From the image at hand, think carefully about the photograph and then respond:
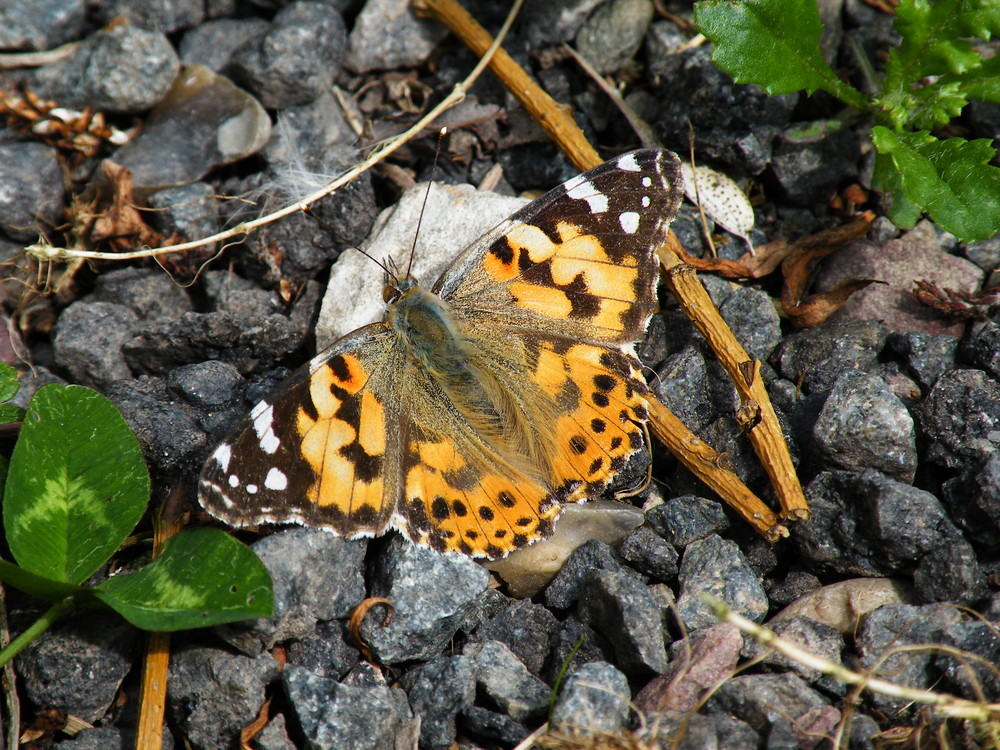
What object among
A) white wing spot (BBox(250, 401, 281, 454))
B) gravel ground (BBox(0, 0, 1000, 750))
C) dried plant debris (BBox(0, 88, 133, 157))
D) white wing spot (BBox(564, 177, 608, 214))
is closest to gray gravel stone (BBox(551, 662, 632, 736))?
gravel ground (BBox(0, 0, 1000, 750))

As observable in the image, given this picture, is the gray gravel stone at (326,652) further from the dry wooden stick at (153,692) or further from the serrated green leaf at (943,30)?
the serrated green leaf at (943,30)

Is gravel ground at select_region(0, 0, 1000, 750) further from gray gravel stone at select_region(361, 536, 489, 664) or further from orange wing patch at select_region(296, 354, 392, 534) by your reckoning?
orange wing patch at select_region(296, 354, 392, 534)

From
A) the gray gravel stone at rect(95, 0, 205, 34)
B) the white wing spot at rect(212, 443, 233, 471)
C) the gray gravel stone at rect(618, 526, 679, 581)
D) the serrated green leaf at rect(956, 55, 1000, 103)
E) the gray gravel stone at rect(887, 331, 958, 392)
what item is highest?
the serrated green leaf at rect(956, 55, 1000, 103)

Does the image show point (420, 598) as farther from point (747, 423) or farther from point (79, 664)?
point (747, 423)

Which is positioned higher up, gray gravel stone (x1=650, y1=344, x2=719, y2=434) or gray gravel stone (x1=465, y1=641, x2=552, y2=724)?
gray gravel stone (x1=650, y1=344, x2=719, y2=434)

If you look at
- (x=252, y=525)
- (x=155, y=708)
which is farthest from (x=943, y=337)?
(x=155, y=708)

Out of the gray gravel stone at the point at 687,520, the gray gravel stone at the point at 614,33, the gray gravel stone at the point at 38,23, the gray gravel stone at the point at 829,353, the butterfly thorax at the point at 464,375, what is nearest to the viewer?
the gray gravel stone at the point at 687,520

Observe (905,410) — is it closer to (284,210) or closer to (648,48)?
(648,48)

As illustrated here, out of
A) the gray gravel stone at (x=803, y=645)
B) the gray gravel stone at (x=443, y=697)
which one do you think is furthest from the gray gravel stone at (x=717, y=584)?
the gray gravel stone at (x=443, y=697)
